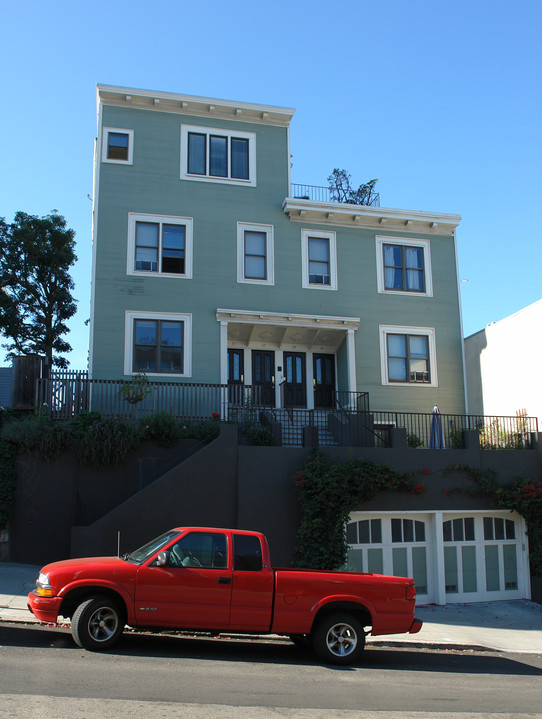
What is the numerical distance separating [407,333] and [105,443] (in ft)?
35.4

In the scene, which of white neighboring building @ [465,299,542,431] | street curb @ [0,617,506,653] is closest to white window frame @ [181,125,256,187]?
white neighboring building @ [465,299,542,431]

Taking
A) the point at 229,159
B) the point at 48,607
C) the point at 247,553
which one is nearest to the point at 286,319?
the point at 229,159

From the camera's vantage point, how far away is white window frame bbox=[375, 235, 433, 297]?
2155cm

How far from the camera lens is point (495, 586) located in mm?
16672

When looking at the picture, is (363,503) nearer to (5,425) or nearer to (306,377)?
(306,377)

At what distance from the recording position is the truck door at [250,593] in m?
8.72

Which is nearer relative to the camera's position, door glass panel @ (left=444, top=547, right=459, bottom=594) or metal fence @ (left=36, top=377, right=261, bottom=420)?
door glass panel @ (left=444, top=547, right=459, bottom=594)

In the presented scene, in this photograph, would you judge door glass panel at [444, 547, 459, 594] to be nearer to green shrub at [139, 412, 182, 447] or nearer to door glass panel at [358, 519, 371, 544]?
door glass panel at [358, 519, 371, 544]

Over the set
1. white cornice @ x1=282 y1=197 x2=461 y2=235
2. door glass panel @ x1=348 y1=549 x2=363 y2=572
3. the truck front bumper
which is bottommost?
door glass panel @ x1=348 y1=549 x2=363 y2=572

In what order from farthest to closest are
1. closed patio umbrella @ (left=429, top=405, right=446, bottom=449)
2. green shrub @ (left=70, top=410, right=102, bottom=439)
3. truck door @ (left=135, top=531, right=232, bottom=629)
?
closed patio umbrella @ (left=429, top=405, right=446, bottom=449) → green shrub @ (left=70, top=410, right=102, bottom=439) → truck door @ (left=135, top=531, right=232, bottom=629)

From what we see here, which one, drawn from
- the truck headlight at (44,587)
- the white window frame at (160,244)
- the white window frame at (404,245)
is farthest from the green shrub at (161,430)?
the white window frame at (404,245)

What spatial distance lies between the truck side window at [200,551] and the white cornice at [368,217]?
13763 millimetres

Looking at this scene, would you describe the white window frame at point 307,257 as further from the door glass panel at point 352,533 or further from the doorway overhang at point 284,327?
the door glass panel at point 352,533

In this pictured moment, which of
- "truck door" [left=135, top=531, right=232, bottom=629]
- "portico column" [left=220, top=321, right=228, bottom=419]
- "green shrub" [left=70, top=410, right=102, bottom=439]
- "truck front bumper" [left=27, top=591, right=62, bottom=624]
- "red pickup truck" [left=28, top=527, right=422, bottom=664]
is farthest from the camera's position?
"portico column" [left=220, top=321, right=228, bottom=419]
